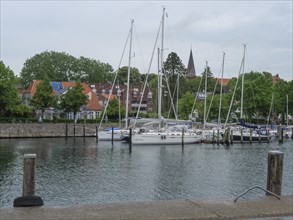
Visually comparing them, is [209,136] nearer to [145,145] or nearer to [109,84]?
[145,145]

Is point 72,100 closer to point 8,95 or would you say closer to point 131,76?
point 8,95

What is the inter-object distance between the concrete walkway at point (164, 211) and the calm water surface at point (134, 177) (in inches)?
454

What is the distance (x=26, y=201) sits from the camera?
930cm

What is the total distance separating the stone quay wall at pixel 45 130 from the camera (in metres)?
68.5

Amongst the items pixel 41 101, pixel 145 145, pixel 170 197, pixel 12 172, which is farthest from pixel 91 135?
pixel 170 197

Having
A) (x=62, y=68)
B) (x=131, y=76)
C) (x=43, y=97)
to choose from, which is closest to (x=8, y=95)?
(x=43, y=97)

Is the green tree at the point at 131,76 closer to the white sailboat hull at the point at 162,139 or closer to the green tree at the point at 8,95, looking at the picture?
the green tree at the point at 8,95

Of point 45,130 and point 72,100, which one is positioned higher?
point 72,100

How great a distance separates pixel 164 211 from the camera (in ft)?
29.5

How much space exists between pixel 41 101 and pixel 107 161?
45786 millimetres

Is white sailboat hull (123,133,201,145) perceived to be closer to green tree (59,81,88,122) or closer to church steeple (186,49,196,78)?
green tree (59,81,88,122)

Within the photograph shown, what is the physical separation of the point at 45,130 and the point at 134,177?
46446mm

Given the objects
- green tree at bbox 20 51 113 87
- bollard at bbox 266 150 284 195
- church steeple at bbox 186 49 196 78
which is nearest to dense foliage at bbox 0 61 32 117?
green tree at bbox 20 51 113 87

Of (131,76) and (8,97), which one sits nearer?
(8,97)
